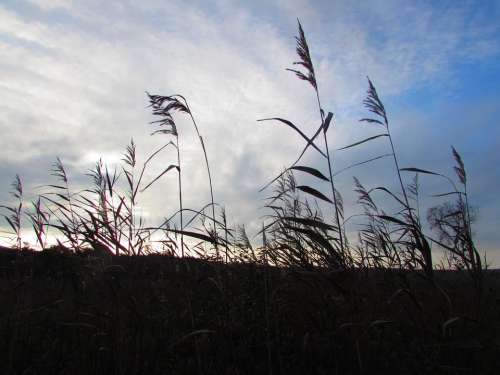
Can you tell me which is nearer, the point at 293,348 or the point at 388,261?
the point at 293,348

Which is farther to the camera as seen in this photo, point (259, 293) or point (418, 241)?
point (259, 293)

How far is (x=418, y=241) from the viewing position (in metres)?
2.91

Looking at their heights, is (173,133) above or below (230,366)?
above

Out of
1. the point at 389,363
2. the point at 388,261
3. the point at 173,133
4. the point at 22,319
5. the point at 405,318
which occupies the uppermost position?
the point at 173,133

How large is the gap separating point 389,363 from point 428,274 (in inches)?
28.5

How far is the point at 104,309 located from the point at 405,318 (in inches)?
122

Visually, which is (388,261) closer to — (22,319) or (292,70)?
(292,70)

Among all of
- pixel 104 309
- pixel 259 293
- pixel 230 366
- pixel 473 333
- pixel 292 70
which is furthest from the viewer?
pixel 259 293

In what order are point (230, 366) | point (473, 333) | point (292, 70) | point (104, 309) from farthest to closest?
point (104, 309)
point (473, 333)
point (292, 70)
point (230, 366)

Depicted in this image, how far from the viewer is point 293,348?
3.25m

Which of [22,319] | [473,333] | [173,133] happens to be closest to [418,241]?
[473,333]

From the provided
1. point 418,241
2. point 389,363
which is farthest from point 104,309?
point 418,241

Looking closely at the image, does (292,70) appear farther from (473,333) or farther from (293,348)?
(473,333)

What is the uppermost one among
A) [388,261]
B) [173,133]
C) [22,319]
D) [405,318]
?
[173,133]
